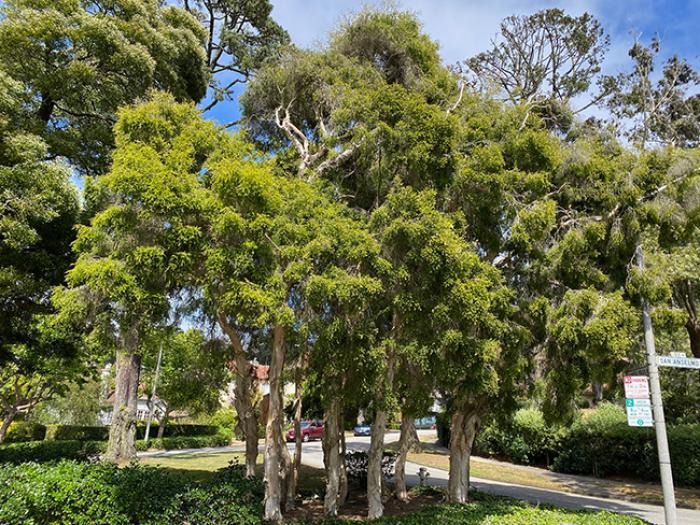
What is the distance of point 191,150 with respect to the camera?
348 inches

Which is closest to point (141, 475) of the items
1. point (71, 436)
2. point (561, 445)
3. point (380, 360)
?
point (380, 360)

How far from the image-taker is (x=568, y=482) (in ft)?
64.3

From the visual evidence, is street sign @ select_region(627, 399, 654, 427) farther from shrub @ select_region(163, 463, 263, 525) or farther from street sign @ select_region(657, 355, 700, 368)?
shrub @ select_region(163, 463, 263, 525)

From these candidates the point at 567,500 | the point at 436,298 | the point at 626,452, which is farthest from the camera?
the point at 626,452

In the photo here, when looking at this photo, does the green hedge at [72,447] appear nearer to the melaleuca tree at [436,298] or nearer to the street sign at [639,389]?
the melaleuca tree at [436,298]

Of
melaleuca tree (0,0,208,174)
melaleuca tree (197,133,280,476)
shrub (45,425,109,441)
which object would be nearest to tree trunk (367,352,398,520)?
melaleuca tree (197,133,280,476)

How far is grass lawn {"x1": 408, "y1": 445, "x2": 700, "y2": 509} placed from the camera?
16195mm

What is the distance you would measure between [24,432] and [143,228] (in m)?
30.6

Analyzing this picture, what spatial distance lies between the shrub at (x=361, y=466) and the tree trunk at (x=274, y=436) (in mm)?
5147

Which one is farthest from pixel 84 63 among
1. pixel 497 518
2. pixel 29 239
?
pixel 497 518

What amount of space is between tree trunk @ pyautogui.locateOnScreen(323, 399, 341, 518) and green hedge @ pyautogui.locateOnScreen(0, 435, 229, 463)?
780 cm

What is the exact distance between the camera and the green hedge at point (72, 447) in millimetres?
16955

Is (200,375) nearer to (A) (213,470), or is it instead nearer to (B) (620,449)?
(A) (213,470)

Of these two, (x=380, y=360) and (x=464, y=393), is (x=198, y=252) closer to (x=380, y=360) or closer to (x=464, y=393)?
(x=380, y=360)
